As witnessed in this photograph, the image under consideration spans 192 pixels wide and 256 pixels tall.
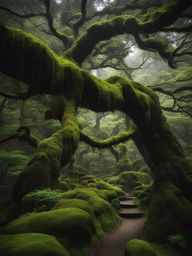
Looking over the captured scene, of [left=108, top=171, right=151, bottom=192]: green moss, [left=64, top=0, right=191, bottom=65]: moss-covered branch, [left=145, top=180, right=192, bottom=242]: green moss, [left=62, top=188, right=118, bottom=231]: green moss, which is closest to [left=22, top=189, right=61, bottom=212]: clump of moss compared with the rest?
[left=62, top=188, right=118, bottom=231]: green moss

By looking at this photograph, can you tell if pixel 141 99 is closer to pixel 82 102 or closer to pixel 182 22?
pixel 82 102

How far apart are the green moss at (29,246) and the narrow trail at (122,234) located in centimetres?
273

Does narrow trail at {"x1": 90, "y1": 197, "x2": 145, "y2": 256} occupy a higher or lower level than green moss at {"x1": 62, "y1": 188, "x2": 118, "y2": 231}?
lower

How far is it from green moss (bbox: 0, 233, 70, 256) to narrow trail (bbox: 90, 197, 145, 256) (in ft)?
8.97

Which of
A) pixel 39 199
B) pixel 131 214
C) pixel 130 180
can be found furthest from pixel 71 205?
pixel 130 180

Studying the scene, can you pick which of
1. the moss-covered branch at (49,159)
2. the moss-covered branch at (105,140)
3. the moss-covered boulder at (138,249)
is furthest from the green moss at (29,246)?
the moss-covered branch at (105,140)

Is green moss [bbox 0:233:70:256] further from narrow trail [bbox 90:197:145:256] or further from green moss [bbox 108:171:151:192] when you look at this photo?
green moss [bbox 108:171:151:192]

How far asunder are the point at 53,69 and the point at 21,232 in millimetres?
5672

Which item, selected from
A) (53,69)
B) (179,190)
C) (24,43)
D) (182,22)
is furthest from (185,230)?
(182,22)

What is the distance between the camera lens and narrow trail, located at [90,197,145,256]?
7.86 metres

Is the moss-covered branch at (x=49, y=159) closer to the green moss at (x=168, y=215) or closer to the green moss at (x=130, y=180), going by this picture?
the green moss at (x=168, y=215)

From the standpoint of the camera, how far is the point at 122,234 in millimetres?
10039

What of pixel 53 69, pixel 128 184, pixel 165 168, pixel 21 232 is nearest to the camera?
Answer: pixel 21 232

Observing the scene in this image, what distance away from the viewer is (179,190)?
1148 cm
